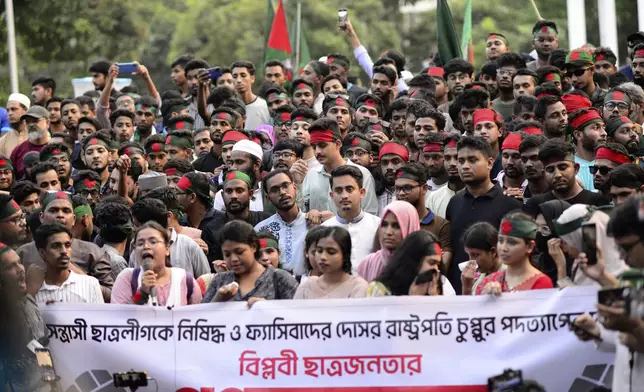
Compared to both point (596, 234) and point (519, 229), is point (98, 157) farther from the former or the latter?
point (596, 234)

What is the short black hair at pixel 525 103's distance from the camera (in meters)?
13.7

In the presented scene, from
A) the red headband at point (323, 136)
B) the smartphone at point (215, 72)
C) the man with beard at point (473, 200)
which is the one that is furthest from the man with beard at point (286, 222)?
the smartphone at point (215, 72)

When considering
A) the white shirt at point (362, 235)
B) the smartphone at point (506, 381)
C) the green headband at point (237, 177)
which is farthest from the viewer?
the green headband at point (237, 177)

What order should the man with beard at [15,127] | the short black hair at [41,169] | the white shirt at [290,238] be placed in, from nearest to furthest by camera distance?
the white shirt at [290,238]
the short black hair at [41,169]
the man with beard at [15,127]

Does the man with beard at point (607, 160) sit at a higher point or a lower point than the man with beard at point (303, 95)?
lower

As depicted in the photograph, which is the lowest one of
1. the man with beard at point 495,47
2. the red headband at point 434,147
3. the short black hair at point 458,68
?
the red headband at point 434,147

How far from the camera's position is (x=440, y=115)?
13.1m

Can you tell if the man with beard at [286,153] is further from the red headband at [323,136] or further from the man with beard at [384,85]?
the man with beard at [384,85]

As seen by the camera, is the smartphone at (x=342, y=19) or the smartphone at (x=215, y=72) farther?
the smartphone at (x=215, y=72)

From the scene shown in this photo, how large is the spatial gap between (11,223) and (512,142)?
404 centimetres

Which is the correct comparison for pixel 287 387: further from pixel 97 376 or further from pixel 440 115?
pixel 440 115

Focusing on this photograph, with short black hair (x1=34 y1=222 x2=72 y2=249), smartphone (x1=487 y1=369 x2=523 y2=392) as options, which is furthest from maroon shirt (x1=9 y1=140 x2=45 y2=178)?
smartphone (x1=487 y1=369 x2=523 y2=392)

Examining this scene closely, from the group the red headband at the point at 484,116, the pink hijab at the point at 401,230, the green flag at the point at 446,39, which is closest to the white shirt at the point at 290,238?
the pink hijab at the point at 401,230

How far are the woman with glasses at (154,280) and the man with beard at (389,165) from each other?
8.61ft
